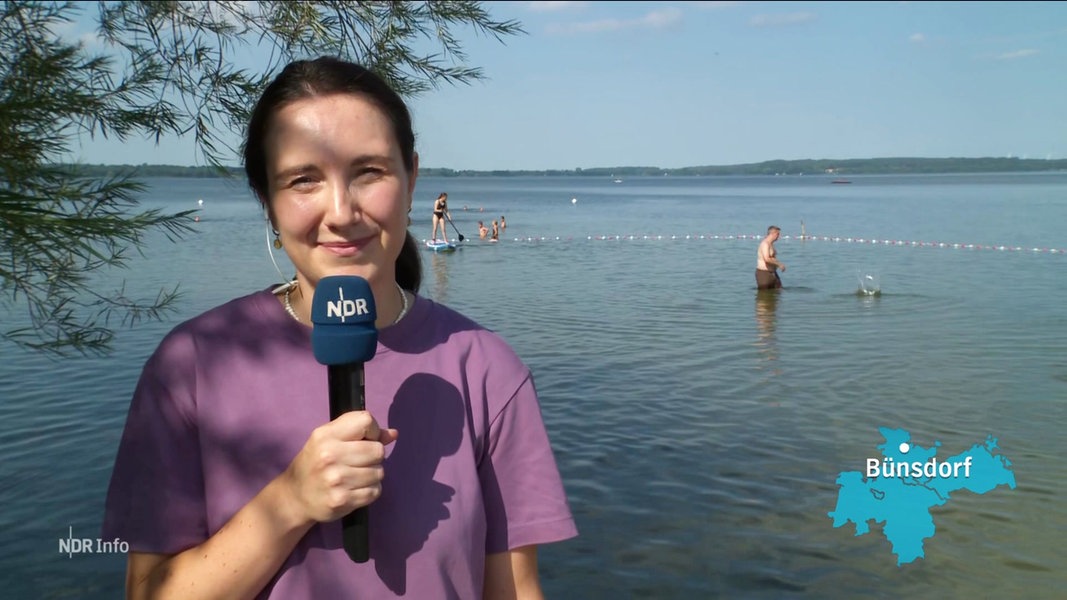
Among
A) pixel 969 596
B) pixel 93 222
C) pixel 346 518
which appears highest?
pixel 93 222

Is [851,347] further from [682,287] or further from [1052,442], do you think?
[682,287]

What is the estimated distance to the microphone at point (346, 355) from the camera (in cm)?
151

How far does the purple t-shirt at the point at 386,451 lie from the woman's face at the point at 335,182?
0.52 ft

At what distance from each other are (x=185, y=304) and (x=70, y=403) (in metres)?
6.73

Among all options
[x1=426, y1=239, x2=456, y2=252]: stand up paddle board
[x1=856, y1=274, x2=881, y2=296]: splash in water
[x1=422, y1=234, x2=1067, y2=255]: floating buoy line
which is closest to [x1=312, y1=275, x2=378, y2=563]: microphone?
[x1=856, y1=274, x2=881, y2=296]: splash in water

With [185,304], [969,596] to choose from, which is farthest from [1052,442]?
[185,304]

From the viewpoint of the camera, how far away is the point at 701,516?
6547mm

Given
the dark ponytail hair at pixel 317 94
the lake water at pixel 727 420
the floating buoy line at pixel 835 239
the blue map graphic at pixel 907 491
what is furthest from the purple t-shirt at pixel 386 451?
the floating buoy line at pixel 835 239

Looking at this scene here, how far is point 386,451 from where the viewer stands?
167cm

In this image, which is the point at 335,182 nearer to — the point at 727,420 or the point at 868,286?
the point at 727,420

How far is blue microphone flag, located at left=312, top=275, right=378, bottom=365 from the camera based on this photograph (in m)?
1.52

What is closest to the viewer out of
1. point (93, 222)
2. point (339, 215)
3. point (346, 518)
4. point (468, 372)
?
point (346, 518)

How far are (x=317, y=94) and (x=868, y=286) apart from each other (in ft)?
59.3

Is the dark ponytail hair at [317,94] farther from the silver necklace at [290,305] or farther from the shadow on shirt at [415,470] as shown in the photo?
the shadow on shirt at [415,470]
